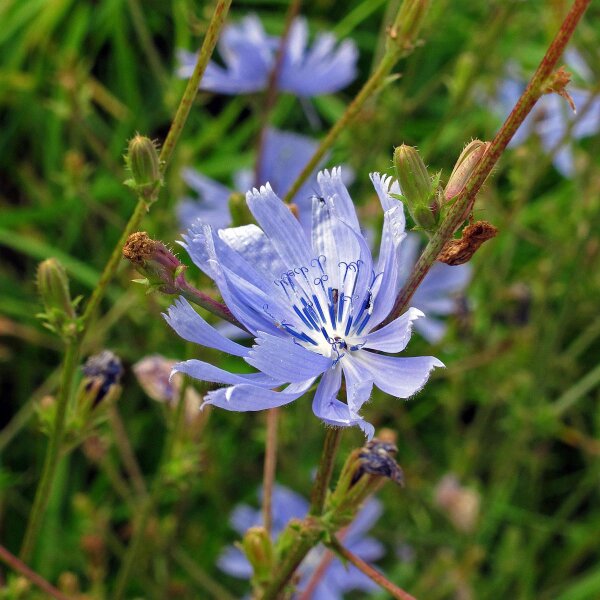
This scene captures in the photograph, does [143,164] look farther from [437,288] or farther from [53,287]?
[437,288]

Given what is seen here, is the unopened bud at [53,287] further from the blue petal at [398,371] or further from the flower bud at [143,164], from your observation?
the blue petal at [398,371]

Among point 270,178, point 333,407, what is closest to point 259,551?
A: point 333,407

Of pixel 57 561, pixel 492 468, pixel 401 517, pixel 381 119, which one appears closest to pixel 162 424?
pixel 57 561

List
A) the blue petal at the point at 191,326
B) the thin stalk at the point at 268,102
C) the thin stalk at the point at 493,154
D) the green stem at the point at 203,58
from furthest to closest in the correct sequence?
1. the thin stalk at the point at 268,102
2. the green stem at the point at 203,58
3. the blue petal at the point at 191,326
4. the thin stalk at the point at 493,154

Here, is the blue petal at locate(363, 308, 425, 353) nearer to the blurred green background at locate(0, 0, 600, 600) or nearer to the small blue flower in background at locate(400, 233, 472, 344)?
the blurred green background at locate(0, 0, 600, 600)

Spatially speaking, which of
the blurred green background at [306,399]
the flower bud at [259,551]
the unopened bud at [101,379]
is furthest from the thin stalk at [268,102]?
the flower bud at [259,551]

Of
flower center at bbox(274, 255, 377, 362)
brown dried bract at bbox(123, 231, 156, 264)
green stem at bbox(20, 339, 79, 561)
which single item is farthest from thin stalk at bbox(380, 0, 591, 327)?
green stem at bbox(20, 339, 79, 561)

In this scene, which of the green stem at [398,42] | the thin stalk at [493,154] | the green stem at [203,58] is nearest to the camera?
the thin stalk at [493,154]
